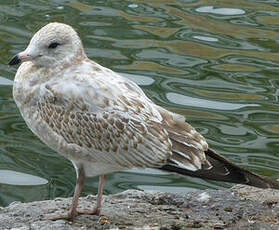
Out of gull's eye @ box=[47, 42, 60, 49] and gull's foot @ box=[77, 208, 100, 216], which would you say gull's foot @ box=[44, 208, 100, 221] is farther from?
gull's eye @ box=[47, 42, 60, 49]

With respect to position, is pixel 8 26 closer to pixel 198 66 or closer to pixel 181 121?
pixel 198 66

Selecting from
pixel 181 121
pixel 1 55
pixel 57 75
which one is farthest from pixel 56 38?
pixel 1 55

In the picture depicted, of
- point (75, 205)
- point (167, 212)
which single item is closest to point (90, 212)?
point (75, 205)

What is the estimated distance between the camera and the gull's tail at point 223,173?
20.1ft

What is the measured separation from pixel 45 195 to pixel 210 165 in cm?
267

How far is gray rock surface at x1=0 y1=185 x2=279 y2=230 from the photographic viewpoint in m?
6.07

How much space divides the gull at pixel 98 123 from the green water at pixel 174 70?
224 cm

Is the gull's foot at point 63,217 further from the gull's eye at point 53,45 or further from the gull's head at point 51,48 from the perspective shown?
the gull's eye at point 53,45

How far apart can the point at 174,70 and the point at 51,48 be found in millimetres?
5017

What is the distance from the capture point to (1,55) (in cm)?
1134

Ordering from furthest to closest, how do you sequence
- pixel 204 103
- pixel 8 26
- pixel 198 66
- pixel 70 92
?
pixel 8 26 → pixel 198 66 → pixel 204 103 → pixel 70 92

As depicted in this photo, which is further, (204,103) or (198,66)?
(198,66)

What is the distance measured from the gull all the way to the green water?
7.35ft

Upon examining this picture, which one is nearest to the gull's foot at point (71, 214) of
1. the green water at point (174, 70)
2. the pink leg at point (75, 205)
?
the pink leg at point (75, 205)
